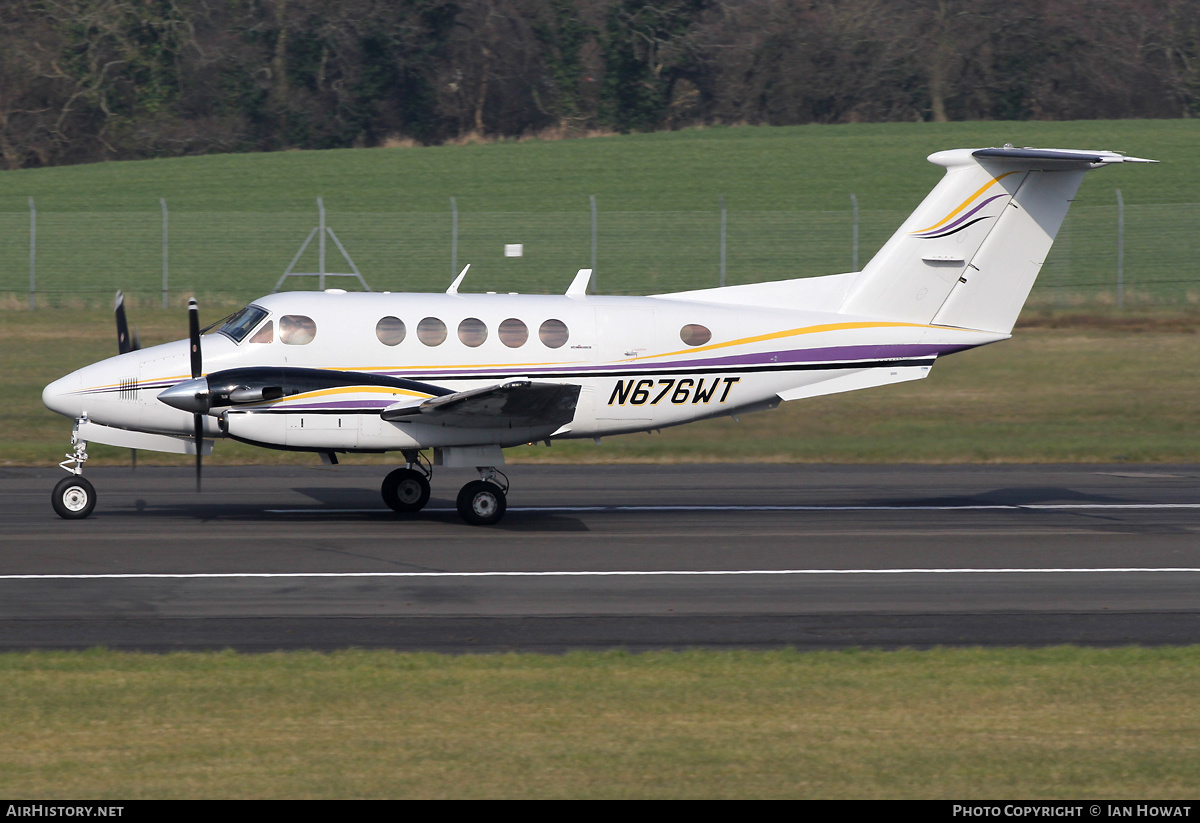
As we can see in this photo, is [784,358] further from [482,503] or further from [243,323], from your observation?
[243,323]

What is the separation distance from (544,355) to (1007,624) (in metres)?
6.53

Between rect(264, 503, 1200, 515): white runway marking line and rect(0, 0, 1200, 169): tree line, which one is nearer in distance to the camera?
rect(264, 503, 1200, 515): white runway marking line

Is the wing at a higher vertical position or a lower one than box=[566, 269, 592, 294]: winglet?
lower

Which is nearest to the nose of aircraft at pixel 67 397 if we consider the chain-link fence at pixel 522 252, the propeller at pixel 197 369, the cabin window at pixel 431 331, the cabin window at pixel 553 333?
the propeller at pixel 197 369

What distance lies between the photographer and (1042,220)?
621 inches

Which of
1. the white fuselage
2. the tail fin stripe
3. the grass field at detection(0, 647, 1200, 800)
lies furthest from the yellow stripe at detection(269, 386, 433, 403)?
the tail fin stripe

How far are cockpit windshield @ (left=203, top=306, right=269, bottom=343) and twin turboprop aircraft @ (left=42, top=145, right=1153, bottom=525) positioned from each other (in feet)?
0.08

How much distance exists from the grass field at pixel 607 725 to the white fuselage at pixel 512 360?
5803mm

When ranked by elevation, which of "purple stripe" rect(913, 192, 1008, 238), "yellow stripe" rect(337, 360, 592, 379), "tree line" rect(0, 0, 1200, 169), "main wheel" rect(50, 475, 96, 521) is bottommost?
"main wheel" rect(50, 475, 96, 521)

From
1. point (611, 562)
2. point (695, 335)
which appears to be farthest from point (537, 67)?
point (611, 562)

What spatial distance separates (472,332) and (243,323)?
255 cm

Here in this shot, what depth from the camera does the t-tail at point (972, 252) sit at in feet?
51.6

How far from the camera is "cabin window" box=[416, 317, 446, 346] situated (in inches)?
588

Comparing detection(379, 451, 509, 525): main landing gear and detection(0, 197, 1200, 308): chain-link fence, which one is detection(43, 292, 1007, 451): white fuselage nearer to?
detection(379, 451, 509, 525): main landing gear
